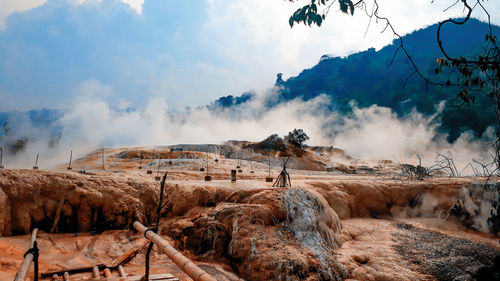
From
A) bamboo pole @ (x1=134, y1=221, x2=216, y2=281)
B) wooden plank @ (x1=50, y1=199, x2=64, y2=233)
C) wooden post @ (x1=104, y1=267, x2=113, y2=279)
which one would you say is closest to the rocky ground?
wooden plank @ (x1=50, y1=199, x2=64, y2=233)

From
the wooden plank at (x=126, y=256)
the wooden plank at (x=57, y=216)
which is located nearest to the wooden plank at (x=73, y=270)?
the wooden plank at (x=126, y=256)

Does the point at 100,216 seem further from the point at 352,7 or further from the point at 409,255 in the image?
the point at 409,255

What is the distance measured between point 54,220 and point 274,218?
4603mm

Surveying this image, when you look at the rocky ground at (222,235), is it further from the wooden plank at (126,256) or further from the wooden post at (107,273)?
the wooden post at (107,273)

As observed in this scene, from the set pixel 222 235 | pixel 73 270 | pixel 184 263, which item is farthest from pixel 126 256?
pixel 184 263

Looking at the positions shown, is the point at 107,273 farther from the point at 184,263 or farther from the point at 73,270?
the point at 184,263

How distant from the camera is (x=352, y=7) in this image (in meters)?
2.82

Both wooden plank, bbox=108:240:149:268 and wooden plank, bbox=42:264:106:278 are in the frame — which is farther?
wooden plank, bbox=108:240:149:268

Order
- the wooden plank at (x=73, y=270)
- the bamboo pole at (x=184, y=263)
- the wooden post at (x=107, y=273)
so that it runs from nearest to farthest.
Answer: the bamboo pole at (x=184, y=263)
the wooden plank at (x=73, y=270)
the wooden post at (x=107, y=273)

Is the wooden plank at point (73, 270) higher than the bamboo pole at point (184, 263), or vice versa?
the bamboo pole at point (184, 263)

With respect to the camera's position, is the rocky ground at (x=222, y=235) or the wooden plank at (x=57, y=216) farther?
the wooden plank at (x=57, y=216)

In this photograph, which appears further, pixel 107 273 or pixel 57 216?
pixel 57 216

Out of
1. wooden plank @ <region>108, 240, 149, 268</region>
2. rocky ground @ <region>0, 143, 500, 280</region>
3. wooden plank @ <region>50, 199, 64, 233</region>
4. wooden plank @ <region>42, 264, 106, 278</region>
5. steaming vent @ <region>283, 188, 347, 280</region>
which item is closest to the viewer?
wooden plank @ <region>42, 264, 106, 278</region>

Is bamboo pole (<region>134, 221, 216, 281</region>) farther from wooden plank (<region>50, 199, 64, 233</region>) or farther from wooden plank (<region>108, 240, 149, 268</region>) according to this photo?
wooden plank (<region>50, 199, 64, 233</region>)
